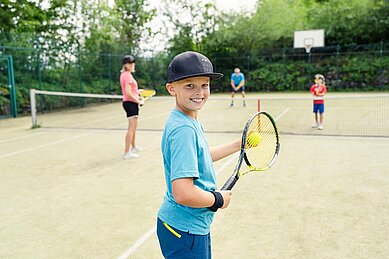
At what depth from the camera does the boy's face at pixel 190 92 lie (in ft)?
6.01

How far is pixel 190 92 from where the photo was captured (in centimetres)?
184

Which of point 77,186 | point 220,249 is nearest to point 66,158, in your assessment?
point 77,186

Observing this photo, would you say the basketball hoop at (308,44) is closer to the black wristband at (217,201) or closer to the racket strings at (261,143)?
the racket strings at (261,143)

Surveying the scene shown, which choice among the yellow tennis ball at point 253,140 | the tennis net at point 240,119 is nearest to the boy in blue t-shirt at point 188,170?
the yellow tennis ball at point 253,140

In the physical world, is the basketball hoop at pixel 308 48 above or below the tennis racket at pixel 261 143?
above

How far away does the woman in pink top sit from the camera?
6875 millimetres

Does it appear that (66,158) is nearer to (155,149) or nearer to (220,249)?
(155,149)

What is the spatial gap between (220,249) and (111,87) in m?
18.6

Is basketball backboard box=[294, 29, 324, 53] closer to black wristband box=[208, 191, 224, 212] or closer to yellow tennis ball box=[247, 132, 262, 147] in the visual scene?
yellow tennis ball box=[247, 132, 262, 147]

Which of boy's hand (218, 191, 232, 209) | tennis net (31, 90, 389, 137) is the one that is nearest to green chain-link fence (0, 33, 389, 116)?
tennis net (31, 90, 389, 137)

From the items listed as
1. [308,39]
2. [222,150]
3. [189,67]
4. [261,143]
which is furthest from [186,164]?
[308,39]

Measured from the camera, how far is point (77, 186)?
220 inches

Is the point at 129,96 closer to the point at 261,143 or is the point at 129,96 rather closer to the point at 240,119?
the point at 261,143

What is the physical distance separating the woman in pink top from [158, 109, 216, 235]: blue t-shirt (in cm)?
509
